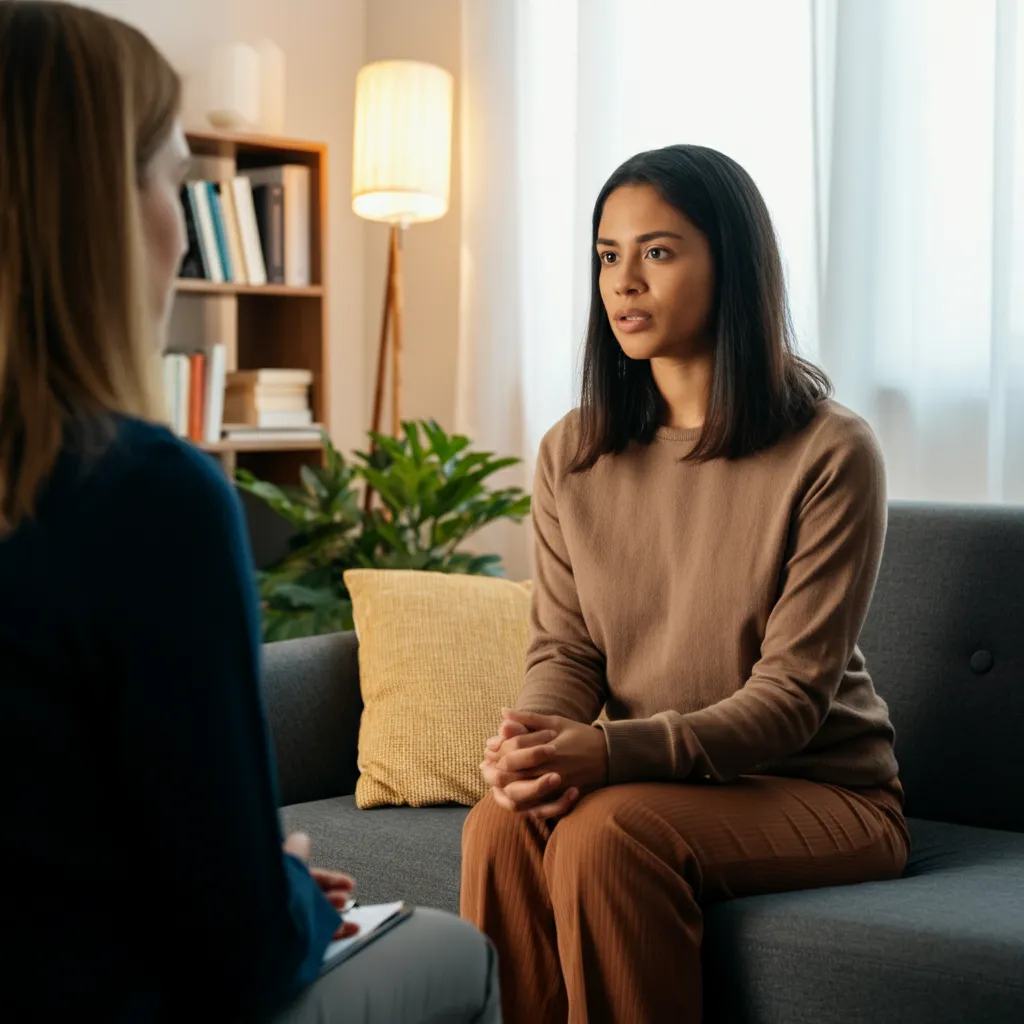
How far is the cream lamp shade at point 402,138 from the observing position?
10.6ft

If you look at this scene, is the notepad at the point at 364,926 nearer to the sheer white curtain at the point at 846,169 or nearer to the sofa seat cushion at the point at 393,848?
the sofa seat cushion at the point at 393,848

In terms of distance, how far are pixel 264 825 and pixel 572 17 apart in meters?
2.71

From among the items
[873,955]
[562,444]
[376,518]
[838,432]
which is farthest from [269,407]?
[873,955]

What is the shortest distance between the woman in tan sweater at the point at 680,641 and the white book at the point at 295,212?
1.64 m

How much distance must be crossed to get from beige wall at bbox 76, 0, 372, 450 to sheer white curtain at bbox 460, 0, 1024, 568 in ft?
2.25

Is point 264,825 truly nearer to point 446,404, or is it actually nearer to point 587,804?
point 587,804

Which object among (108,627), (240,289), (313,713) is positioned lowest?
(313,713)

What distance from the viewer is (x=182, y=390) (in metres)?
3.29

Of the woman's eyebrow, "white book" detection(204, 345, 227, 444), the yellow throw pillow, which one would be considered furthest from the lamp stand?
the woman's eyebrow

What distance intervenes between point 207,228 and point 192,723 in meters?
2.67

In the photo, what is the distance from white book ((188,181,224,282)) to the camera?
A: 3.29 metres

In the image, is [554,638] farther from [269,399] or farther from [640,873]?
[269,399]

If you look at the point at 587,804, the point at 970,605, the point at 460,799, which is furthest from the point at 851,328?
the point at 587,804

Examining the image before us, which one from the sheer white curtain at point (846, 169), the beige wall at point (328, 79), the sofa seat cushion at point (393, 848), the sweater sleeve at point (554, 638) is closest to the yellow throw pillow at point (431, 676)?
the sofa seat cushion at point (393, 848)
